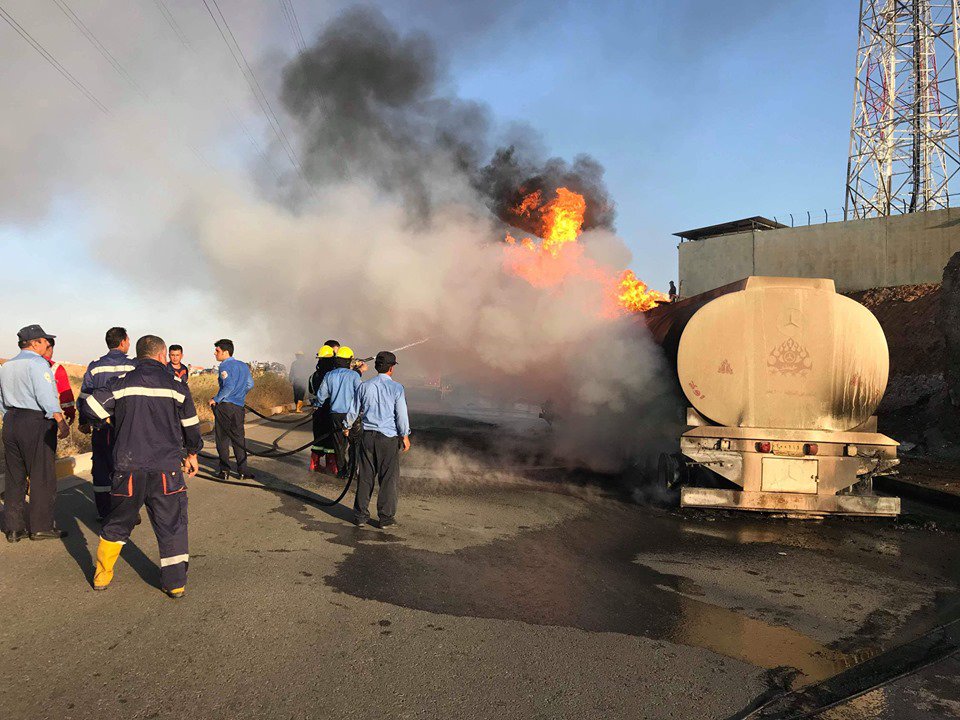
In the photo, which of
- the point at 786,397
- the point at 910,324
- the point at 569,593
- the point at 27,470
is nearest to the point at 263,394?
the point at 27,470

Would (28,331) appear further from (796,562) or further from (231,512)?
(796,562)

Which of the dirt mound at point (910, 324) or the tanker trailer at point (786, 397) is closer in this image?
the tanker trailer at point (786, 397)

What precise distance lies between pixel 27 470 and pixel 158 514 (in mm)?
2139

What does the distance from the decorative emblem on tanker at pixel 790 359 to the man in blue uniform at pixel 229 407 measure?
6.51 meters

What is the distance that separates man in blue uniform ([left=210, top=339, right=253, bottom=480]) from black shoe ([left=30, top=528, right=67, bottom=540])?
3024mm

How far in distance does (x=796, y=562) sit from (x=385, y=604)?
379 cm

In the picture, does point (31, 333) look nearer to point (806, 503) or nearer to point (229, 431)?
point (229, 431)

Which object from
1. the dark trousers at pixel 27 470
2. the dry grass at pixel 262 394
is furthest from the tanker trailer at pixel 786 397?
the dry grass at pixel 262 394

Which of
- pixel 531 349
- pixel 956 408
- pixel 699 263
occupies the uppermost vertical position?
pixel 699 263

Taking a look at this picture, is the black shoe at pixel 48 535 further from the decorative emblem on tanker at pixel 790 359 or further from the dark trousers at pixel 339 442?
the decorative emblem on tanker at pixel 790 359

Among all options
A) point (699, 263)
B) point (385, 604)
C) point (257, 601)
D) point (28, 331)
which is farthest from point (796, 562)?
point (699, 263)

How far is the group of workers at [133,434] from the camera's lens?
457 cm

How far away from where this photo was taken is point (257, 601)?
4.50 metres

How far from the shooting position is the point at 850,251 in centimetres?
2744
